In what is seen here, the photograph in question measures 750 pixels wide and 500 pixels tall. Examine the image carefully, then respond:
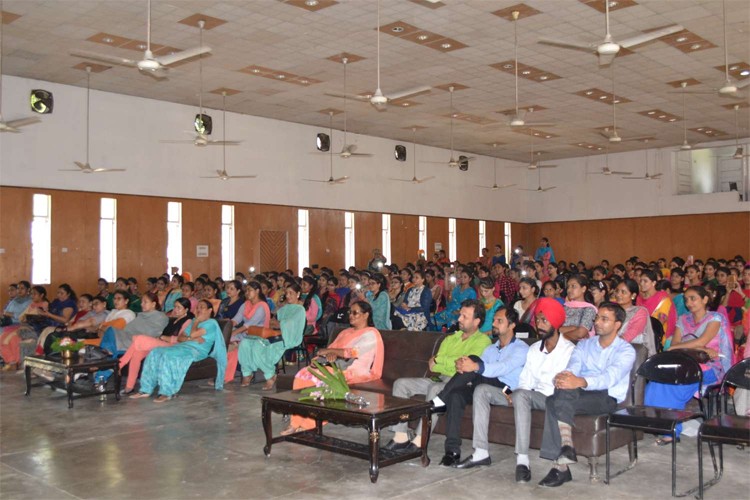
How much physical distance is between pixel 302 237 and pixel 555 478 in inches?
504

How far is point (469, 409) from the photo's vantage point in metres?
5.03

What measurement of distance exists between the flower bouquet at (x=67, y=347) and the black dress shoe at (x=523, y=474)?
4954 millimetres

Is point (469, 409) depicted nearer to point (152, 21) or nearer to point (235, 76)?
point (152, 21)

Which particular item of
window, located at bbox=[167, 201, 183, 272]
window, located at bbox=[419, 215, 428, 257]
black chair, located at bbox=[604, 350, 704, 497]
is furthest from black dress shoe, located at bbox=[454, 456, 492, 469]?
window, located at bbox=[419, 215, 428, 257]

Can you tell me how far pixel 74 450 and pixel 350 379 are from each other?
2.16m

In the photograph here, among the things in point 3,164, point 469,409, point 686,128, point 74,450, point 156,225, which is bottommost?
point 74,450

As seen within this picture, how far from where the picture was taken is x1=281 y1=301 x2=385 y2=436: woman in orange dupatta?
19.0ft

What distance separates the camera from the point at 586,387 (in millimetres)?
4531

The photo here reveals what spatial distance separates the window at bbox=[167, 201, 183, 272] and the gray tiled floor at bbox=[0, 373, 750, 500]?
8.17 metres

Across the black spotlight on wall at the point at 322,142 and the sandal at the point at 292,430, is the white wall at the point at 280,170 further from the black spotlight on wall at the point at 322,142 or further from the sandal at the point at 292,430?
the sandal at the point at 292,430

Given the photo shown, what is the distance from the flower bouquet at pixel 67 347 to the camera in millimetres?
7262

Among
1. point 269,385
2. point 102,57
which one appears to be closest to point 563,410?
point 269,385

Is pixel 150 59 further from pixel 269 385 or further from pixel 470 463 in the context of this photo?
pixel 470 463

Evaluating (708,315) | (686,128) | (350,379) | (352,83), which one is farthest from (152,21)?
(686,128)
